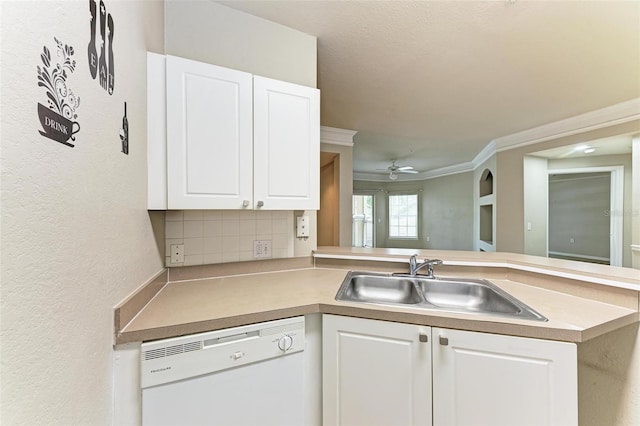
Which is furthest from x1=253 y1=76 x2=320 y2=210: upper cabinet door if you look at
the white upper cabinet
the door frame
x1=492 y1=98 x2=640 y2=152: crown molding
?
the door frame

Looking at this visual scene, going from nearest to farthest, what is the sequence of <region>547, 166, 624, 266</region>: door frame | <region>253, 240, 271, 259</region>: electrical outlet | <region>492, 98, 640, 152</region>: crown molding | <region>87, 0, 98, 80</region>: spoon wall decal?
<region>87, 0, 98, 80</region>: spoon wall decal < <region>253, 240, 271, 259</region>: electrical outlet < <region>492, 98, 640, 152</region>: crown molding < <region>547, 166, 624, 266</region>: door frame

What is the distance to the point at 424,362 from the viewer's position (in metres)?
0.99

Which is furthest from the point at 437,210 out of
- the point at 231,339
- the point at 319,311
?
the point at 231,339

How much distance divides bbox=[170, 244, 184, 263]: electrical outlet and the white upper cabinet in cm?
37

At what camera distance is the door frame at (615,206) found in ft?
13.3

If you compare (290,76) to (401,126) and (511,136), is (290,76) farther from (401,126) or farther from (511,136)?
(511,136)

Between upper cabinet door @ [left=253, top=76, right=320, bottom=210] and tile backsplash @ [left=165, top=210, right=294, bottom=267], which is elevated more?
upper cabinet door @ [left=253, top=76, right=320, bottom=210]

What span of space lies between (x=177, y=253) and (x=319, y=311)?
0.91 metres

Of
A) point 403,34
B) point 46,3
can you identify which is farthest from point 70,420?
point 403,34

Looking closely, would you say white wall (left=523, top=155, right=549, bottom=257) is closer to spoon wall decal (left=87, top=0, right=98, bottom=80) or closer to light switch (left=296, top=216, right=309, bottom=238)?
light switch (left=296, top=216, right=309, bottom=238)

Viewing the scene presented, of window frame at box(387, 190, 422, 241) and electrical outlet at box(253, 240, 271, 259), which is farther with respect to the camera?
window frame at box(387, 190, 422, 241)

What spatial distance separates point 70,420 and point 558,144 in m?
5.10

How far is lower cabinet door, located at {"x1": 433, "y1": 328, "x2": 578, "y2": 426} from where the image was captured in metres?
0.85

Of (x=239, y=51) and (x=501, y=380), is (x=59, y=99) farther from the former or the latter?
(x=501, y=380)
